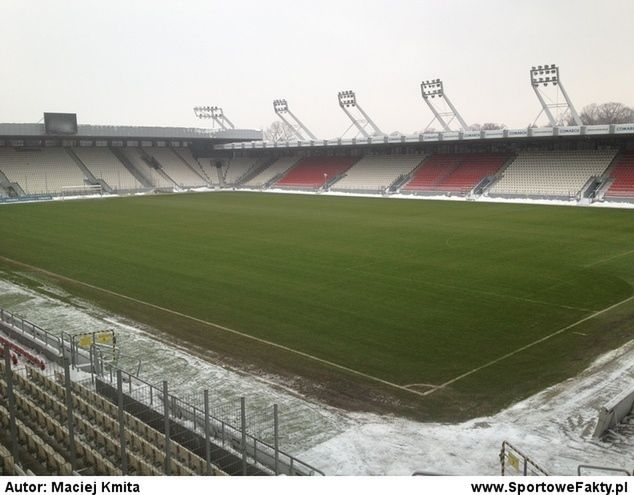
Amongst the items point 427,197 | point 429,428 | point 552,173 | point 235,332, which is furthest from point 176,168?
point 429,428

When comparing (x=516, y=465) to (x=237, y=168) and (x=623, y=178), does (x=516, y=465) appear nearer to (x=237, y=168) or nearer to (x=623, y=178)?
(x=623, y=178)

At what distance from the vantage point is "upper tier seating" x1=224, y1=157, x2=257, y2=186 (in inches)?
3499

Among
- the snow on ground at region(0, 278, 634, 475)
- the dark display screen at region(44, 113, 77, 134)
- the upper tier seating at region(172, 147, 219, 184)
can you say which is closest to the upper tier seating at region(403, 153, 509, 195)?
the upper tier seating at region(172, 147, 219, 184)

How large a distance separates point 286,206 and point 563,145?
27576mm

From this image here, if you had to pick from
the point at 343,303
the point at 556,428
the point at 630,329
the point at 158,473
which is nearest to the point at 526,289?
the point at 630,329

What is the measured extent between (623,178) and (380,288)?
1482 inches

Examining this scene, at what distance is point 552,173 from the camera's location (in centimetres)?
5831

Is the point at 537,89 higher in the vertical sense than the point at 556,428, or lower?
higher

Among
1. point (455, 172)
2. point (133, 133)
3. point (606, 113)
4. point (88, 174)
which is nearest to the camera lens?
point (455, 172)

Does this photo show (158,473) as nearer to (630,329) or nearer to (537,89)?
(630,329)

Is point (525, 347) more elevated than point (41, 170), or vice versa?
A: point (41, 170)

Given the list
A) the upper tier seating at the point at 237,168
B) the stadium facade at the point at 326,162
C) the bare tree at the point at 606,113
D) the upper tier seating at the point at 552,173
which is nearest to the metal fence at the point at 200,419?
the stadium facade at the point at 326,162

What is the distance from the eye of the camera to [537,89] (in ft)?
201
